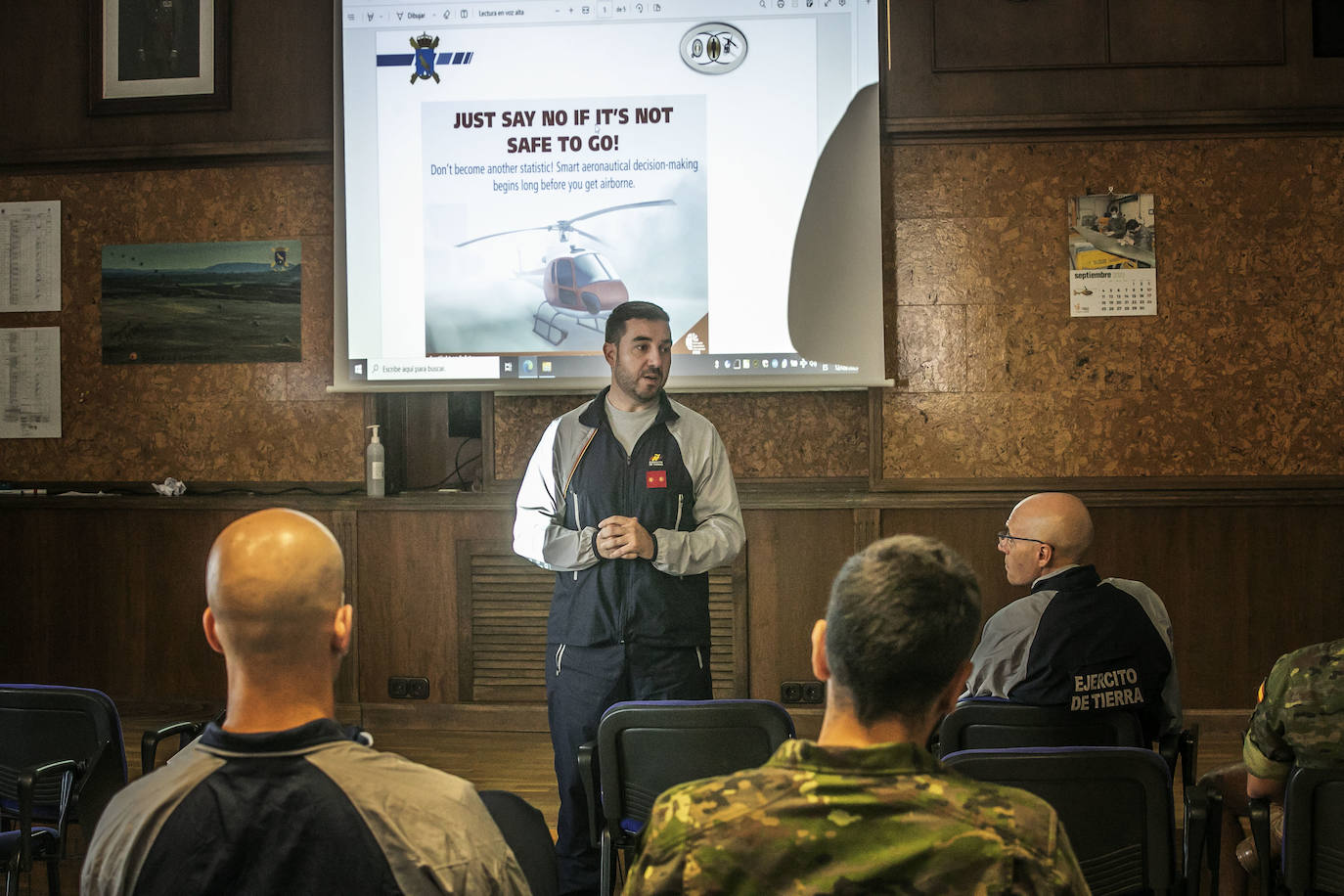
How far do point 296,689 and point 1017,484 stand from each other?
3.88 metres

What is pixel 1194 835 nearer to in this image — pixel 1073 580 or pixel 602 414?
pixel 1073 580

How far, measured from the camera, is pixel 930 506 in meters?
4.71

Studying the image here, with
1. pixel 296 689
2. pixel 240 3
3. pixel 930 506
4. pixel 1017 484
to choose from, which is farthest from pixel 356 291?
pixel 296 689

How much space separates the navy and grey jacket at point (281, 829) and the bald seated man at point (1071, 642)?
1.52 m

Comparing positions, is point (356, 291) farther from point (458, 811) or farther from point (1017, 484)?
point (458, 811)

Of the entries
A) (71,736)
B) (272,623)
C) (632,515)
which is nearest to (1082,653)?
(632,515)

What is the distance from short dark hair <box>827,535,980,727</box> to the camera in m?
1.19

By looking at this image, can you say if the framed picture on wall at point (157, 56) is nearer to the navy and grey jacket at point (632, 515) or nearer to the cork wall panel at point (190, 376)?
the cork wall panel at point (190, 376)

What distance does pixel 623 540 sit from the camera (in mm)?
2883

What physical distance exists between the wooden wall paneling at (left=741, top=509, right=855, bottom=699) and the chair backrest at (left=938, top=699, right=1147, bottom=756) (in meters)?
2.36

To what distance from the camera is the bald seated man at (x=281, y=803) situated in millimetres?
1229

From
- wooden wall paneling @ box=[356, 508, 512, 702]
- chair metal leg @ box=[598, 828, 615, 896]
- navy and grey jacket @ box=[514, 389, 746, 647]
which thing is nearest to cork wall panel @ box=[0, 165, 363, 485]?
wooden wall paneling @ box=[356, 508, 512, 702]

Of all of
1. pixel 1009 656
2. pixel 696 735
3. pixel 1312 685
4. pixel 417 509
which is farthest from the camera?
pixel 417 509

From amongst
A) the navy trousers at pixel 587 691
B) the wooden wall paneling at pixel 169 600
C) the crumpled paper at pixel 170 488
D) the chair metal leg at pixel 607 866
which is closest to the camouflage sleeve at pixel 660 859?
the chair metal leg at pixel 607 866
